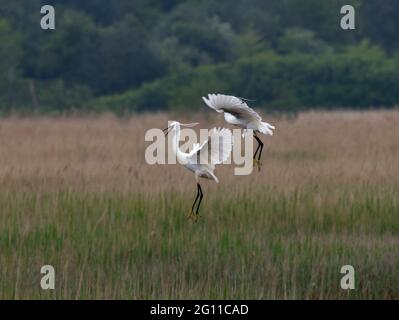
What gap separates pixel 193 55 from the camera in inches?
1313

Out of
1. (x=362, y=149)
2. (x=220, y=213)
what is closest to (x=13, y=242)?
(x=220, y=213)

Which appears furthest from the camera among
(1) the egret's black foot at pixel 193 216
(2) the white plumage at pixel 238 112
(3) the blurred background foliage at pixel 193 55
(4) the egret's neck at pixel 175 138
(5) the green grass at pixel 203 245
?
(3) the blurred background foliage at pixel 193 55

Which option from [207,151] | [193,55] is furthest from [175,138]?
[193,55]

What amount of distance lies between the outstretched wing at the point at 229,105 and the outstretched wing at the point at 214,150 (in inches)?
6.1

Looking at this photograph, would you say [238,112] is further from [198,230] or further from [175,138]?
[198,230]

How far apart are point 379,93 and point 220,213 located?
64.2 feet

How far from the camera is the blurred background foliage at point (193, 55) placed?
92.5 feet

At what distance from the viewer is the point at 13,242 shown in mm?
8594

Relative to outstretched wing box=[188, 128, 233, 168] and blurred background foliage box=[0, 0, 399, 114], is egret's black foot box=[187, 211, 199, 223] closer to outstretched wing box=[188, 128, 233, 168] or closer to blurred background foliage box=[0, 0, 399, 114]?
outstretched wing box=[188, 128, 233, 168]

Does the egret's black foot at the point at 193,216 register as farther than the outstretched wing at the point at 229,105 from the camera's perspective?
Yes

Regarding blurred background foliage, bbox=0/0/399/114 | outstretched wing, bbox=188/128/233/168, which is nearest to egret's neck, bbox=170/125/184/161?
outstretched wing, bbox=188/128/233/168

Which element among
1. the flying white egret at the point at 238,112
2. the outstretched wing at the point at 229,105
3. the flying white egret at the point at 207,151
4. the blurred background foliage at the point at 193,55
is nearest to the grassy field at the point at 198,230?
the flying white egret at the point at 207,151

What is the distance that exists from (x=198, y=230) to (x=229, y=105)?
1.30 m

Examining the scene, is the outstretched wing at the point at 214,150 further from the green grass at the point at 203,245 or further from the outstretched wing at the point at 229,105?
the green grass at the point at 203,245
